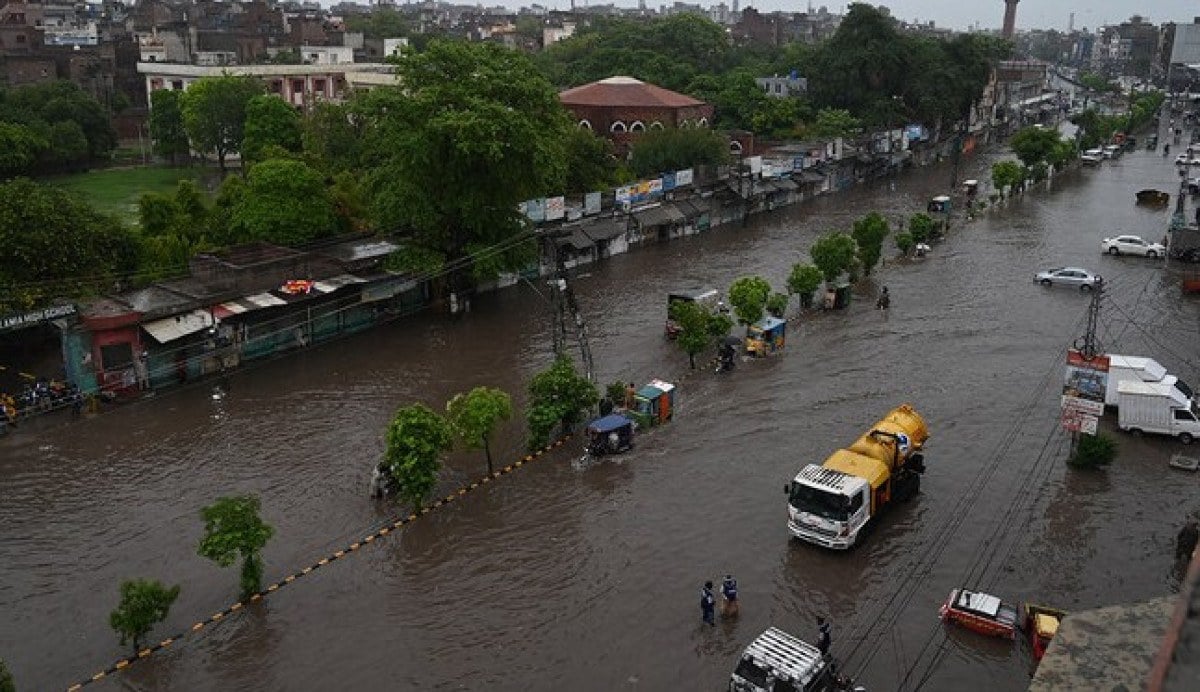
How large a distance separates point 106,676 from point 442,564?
587cm

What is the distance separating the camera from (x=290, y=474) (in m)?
22.9

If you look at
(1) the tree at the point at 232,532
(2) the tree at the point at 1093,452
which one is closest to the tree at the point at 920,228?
(2) the tree at the point at 1093,452

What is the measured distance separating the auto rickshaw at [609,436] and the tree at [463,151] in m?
12.4

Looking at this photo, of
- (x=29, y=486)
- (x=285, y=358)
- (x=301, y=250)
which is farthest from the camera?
(x=301, y=250)

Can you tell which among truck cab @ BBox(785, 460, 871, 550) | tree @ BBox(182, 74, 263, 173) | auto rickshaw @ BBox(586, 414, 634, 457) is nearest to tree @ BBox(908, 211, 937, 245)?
auto rickshaw @ BBox(586, 414, 634, 457)

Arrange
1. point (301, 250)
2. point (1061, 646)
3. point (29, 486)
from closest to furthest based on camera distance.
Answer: point (1061, 646)
point (29, 486)
point (301, 250)

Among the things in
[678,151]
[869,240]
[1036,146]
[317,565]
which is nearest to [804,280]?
[869,240]

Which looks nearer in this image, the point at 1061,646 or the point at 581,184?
the point at 1061,646

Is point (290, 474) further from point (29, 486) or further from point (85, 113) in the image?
point (85, 113)

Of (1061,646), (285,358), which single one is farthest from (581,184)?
(1061,646)

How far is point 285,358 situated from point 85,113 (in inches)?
1756

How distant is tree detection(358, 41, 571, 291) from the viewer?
33.1 meters

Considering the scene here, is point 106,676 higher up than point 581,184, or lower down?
lower down

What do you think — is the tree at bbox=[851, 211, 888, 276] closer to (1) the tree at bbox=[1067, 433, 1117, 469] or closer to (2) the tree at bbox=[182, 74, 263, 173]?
(1) the tree at bbox=[1067, 433, 1117, 469]
